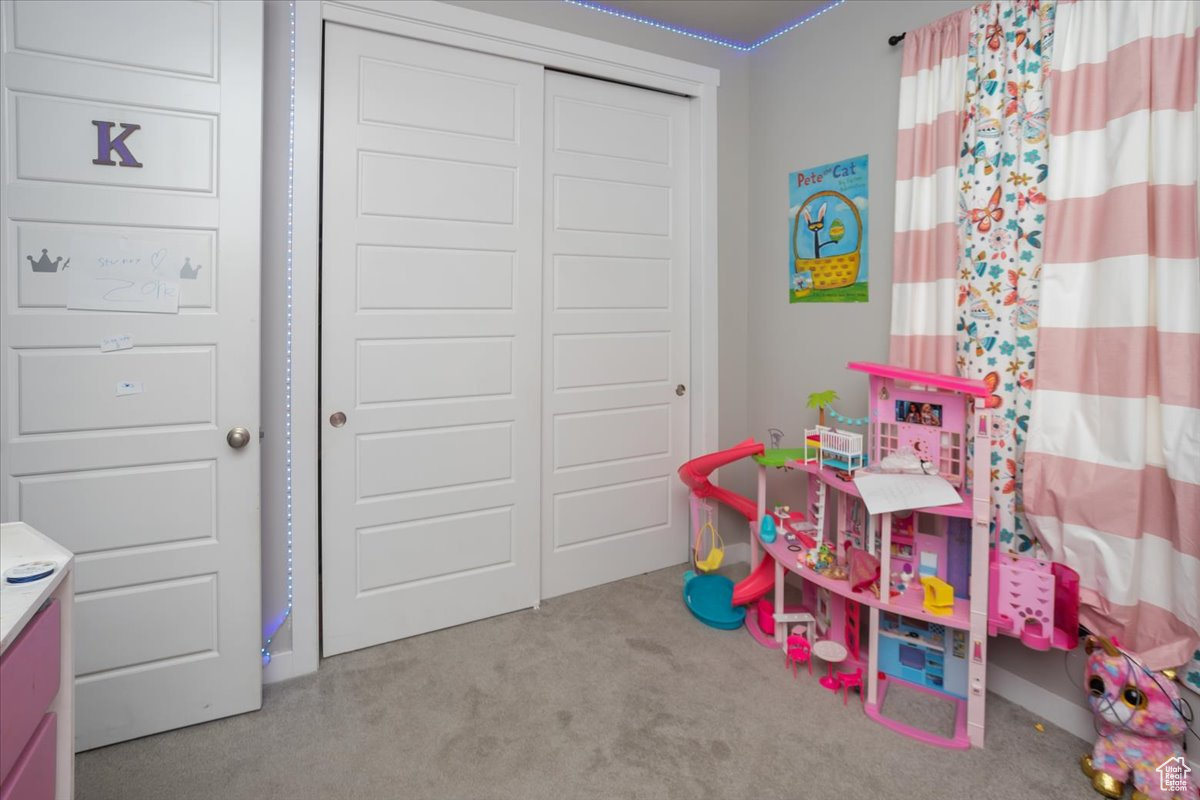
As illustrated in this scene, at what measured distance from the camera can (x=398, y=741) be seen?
73.8 inches

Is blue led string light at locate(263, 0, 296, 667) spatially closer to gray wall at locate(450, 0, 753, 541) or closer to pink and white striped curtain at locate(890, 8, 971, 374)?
gray wall at locate(450, 0, 753, 541)

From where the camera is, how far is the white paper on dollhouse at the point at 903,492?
1.86 meters

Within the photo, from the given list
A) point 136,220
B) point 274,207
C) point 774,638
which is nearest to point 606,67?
point 274,207

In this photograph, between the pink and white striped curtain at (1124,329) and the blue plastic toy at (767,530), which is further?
the blue plastic toy at (767,530)

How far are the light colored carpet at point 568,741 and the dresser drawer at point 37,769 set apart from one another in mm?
787

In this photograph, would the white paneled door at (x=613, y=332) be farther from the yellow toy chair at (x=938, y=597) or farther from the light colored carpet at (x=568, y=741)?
the yellow toy chair at (x=938, y=597)

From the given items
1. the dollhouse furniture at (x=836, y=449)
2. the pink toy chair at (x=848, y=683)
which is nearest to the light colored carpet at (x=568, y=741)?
the pink toy chair at (x=848, y=683)

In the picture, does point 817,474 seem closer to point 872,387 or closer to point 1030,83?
point 872,387

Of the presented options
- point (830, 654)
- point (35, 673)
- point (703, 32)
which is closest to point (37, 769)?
point (35, 673)

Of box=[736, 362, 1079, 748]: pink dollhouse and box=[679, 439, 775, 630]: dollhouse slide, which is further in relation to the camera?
box=[679, 439, 775, 630]: dollhouse slide

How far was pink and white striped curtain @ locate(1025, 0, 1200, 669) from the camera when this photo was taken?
162 cm

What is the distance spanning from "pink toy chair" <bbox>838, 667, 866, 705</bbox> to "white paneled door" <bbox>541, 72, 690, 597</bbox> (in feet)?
3.84

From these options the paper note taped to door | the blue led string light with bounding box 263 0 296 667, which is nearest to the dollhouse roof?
the blue led string light with bounding box 263 0 296 667

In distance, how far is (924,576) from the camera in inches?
82.1
